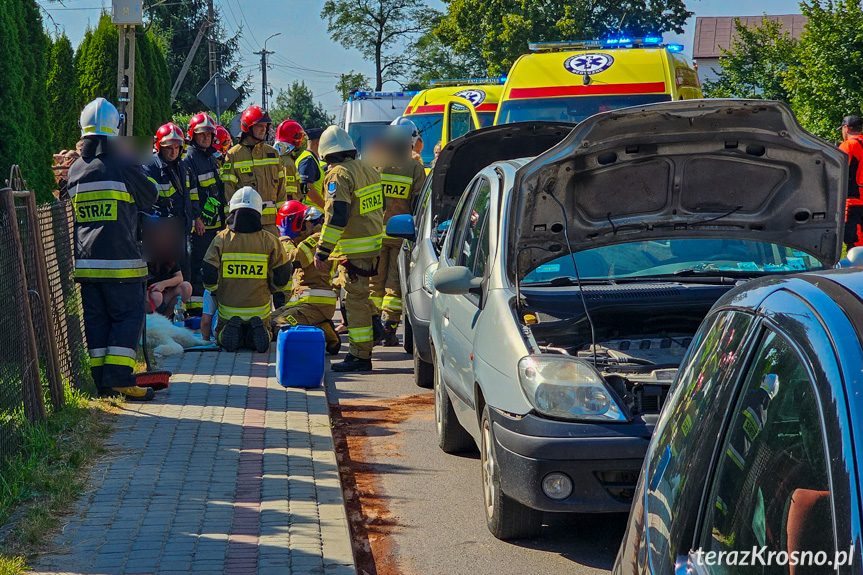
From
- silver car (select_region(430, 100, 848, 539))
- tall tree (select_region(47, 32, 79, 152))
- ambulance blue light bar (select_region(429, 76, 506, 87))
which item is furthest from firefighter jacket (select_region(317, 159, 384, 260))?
tall tree (select_region(47, 32, 79, 152))

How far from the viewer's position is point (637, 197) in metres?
5.86

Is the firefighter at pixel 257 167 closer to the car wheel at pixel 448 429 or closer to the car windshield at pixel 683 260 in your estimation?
the car wheel at pixel 448 429

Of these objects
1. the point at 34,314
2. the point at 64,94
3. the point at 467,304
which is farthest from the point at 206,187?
the point at 64,94

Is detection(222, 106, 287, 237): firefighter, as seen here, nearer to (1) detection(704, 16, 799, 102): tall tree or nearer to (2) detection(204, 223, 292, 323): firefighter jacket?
(2) detection(204, 223, 292, 323): firefighter jacket

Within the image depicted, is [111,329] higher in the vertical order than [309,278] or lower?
higher

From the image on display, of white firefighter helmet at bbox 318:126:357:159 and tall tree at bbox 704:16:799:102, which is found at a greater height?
tall tree at bbox 704:16:799:102

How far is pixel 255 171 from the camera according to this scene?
12789mm

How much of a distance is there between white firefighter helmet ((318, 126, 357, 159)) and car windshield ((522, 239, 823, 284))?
373cm

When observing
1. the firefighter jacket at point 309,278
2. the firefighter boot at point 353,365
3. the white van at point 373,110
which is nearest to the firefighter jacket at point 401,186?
the firefighter jacket at point 309,278

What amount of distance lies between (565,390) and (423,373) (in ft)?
14.2

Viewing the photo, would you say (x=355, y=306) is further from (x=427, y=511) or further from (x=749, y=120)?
(x=749, y=120)

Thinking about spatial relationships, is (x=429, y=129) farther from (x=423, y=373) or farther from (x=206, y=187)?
(x=423, y=373)

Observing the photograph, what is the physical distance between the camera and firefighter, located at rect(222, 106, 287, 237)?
12.5 metres

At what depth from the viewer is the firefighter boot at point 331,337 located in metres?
10.5
